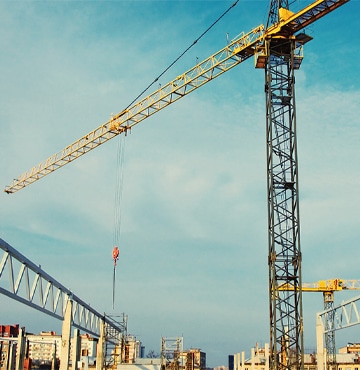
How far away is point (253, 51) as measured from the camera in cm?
5475

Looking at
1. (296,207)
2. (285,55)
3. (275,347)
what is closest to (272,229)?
(296,207)

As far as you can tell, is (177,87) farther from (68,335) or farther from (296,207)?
(68,335)

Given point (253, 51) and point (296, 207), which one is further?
point (253, 51)

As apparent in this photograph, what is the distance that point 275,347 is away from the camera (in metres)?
43.7

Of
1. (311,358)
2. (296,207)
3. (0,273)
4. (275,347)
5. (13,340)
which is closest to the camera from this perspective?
(0,273)

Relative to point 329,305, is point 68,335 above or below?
below

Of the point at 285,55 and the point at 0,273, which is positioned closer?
the point at 0,273

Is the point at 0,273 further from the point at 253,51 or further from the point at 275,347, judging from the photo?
the point at 253,51

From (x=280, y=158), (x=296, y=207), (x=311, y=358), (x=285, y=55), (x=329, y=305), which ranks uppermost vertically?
(x=285, y=55)

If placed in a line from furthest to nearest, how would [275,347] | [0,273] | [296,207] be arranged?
Result: [296,207]
[275,347]
[0,273]

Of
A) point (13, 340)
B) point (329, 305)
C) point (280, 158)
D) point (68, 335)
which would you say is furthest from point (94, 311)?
point (329, 305)

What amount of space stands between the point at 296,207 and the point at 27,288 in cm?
2366

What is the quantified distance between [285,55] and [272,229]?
17170mm

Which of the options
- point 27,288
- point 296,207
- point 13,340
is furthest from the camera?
point 13,340
